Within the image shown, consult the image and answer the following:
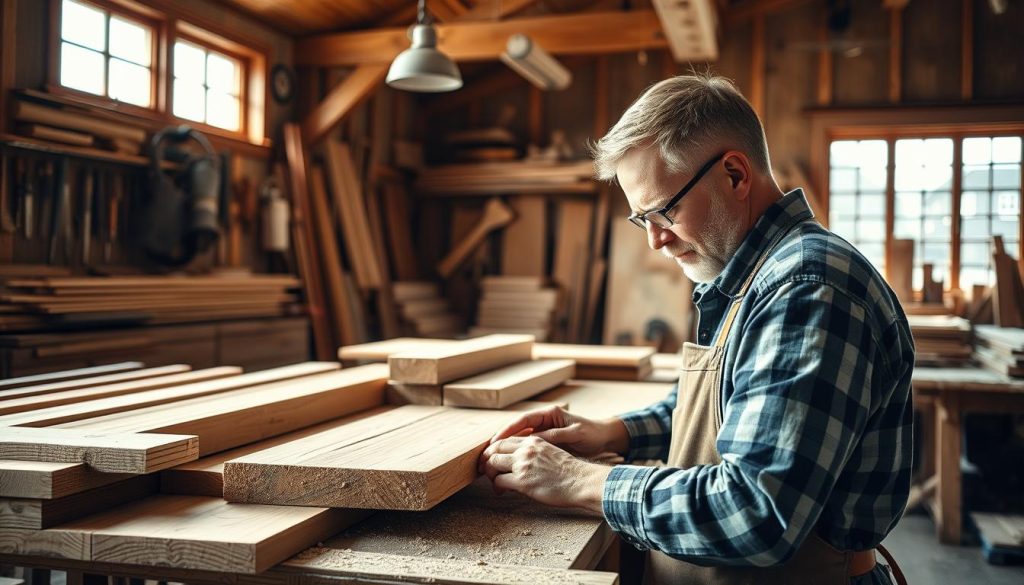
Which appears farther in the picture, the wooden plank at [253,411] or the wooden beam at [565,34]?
the wooden beam at [565,34]

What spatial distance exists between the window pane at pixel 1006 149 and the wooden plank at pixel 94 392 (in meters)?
6.96

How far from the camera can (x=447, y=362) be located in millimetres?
2363

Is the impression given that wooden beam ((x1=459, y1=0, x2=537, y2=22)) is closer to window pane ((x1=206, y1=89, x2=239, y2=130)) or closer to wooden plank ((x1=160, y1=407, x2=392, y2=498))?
window pane ((x1=206, y1=89, x2=239, y2=130))

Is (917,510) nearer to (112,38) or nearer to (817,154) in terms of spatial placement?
(817,154)

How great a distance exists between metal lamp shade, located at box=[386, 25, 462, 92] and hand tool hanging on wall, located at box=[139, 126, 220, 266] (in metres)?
1.57

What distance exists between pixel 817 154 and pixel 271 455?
6.80m

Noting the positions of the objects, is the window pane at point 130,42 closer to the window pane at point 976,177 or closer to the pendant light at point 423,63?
the pendant light at point 423,63

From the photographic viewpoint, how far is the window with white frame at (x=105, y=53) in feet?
15.5

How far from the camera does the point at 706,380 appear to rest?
166cm

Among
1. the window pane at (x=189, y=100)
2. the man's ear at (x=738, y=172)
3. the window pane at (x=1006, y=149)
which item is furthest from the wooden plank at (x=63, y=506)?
the window pane at (x=1006, y=149)

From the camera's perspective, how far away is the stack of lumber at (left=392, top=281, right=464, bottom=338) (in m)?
7.32

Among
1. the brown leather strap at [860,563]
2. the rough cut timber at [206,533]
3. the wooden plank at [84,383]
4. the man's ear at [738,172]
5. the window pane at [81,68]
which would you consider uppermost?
the window pane at [81,68]

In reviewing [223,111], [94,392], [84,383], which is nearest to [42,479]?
[94,392]

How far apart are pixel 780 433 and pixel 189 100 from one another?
544cm
